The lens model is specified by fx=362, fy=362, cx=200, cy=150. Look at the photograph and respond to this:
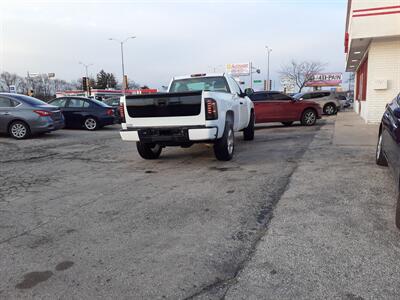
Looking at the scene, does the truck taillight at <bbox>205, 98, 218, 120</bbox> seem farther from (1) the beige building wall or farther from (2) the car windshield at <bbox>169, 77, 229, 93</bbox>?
(1) the beige building wall

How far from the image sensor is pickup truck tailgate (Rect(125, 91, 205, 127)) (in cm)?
680

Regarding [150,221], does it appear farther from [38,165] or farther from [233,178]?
[38,165]

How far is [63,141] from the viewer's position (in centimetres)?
1173

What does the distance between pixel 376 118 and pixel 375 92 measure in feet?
3.42

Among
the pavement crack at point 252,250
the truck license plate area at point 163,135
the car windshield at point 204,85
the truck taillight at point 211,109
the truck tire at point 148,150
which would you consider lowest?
the pavement crack at point 252,250

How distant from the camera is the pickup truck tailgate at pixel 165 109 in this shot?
680 centimetres

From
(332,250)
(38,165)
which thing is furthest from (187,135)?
(332,250)

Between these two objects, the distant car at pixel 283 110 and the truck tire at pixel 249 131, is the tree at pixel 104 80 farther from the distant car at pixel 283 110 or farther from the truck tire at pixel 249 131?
the truck tire at pixel 249 131

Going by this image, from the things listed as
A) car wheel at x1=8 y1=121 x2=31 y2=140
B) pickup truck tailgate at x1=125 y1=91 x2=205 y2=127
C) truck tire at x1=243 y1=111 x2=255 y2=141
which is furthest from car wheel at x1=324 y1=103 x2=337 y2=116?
pickup truck tailgate at x1=125 y1=91 x2=205 y2=127

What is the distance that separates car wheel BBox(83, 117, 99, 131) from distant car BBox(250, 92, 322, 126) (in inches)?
274

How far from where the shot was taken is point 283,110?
51.3 feet

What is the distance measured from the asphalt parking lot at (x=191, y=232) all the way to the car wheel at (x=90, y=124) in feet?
28.8

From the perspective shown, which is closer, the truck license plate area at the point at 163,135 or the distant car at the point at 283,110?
the truck license plate area at the point at 163,135

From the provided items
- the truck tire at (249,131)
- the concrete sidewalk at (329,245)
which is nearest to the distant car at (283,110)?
the truck tire at (249,131)
